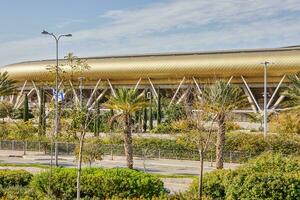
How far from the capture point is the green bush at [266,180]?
16.9 m

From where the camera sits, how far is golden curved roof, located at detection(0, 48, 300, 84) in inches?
3248

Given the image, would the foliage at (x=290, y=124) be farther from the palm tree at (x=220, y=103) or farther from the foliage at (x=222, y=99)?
the palm tree at (x=220, y=103)

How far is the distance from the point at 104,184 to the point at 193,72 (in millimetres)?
69001

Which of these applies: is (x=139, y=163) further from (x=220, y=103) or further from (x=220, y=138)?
(x=220, y=103)

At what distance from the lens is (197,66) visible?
288ft

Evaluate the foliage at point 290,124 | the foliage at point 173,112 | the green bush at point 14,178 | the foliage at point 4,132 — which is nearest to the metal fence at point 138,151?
the foliage at point 4,132

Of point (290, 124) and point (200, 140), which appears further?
point (290, 124)

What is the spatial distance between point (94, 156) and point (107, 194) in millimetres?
17256

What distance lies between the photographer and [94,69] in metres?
95.4

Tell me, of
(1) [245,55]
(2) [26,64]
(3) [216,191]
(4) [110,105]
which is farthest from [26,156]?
(2) [26,64]

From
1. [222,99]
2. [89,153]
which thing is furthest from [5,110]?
[222,99]

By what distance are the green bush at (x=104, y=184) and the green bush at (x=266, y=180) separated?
290 centimetres

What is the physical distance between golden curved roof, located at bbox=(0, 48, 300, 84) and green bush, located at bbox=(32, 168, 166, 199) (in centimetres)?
6206

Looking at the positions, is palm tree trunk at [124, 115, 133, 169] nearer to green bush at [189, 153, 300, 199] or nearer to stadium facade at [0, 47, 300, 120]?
green bush at [189, 153, 300, 199]
